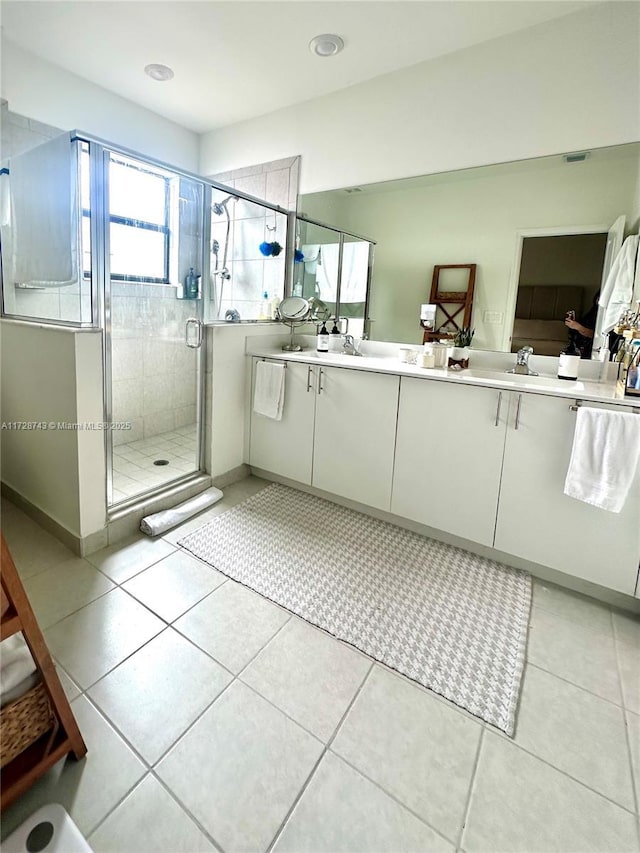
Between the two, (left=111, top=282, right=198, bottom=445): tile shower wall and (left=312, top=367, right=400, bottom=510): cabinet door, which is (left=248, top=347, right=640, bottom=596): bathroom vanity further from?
(left=111, top=282, right=198, bottom=445): tile shower wall

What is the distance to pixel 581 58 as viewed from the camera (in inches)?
79.0

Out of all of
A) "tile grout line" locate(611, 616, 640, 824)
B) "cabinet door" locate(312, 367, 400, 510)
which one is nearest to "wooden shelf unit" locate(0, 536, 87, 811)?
"tile grout line" locate(611, 616, 640, 824)

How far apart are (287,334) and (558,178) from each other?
1.82m

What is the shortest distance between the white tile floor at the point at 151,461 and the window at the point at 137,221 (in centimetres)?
92

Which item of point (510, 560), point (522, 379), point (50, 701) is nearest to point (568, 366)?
point (522, 379)

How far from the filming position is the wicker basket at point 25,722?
949 millimetres

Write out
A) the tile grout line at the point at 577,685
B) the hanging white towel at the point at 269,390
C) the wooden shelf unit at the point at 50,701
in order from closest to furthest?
the wooden shelf unit at the point at 50,701 < the tile grout line at the point at 577,685 < the hanging white towel at the point at 269,390

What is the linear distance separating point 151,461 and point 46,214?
1.37 meters

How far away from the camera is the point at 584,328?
216 centimetres

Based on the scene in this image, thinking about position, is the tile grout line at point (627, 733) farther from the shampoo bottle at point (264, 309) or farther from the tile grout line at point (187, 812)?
the shampoo bottle at point (264, 309)

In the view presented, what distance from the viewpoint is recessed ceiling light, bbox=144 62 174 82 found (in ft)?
8.49

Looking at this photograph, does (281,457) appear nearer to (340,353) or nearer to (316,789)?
(340,353)

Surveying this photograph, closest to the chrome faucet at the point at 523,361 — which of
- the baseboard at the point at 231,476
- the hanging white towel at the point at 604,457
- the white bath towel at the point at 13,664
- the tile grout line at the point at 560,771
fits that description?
the hanging white towel at the point at 604,457

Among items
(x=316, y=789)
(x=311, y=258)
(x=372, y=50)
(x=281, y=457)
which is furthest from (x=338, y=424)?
(x=372, y=50)
